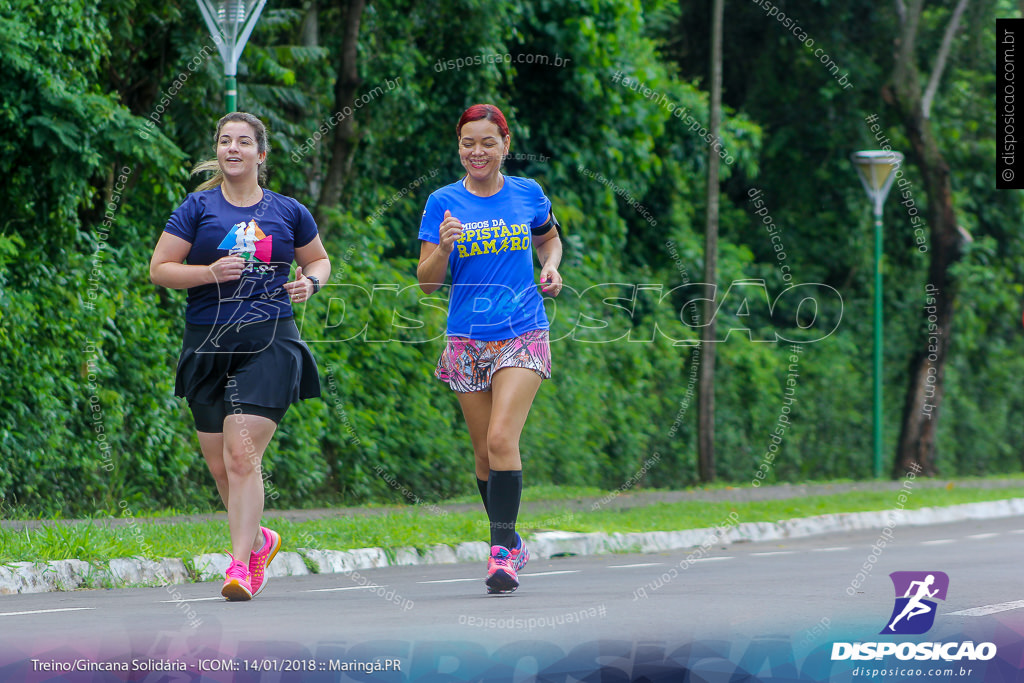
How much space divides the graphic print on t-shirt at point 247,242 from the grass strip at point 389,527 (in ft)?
7.55

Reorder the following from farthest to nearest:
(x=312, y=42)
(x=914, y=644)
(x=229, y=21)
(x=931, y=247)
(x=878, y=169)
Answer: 1. (x=931, y=247)
2. (x=878, y=169)
3. (x=312, y=42)
4. (x=229, y=21)
5. (x=914, y=644)

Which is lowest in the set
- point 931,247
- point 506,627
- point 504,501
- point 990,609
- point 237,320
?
point 990,609

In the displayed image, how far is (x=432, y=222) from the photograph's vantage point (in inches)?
268

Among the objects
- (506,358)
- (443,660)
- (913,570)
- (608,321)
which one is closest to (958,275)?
(608,321)

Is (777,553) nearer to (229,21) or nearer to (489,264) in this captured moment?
(489,264)

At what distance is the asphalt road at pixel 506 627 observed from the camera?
4621 millimetres

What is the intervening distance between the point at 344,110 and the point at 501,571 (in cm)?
854

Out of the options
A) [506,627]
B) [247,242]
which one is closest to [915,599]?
[506,627]

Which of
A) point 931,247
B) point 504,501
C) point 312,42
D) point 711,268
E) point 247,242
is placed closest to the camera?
point 247,242

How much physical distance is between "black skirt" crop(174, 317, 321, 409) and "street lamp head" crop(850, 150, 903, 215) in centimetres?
1370

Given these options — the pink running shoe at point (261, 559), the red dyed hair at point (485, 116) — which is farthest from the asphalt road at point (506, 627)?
the red dyed hair at point (485, 116)

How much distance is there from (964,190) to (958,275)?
3.69m

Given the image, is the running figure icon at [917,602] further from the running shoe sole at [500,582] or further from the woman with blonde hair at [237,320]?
the woman with blonde hair at [237,320]

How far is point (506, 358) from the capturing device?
669 centimetres
